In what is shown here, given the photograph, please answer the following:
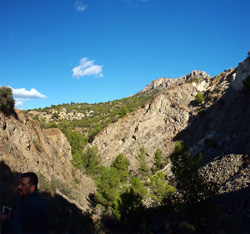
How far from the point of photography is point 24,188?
284 cm

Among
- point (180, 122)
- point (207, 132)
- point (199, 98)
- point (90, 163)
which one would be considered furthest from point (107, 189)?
point (199, 98)

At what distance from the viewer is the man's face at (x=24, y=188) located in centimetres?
281

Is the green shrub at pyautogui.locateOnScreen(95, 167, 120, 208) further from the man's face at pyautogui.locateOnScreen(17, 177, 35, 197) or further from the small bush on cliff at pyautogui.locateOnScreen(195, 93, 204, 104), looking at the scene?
the small bush on cliff at pyautogui.locateOnScreen(195, 93, 204, 104)

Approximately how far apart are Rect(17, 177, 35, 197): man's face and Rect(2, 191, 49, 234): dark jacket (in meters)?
0.18

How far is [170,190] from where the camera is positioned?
18031 millimetres

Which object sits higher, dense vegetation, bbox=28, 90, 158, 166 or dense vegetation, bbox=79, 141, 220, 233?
dense vegetation, bbox=28, 90, 158, 166

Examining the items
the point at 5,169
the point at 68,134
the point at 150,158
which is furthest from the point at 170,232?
the point at 68,134

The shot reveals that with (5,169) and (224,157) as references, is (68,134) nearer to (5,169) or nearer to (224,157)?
(5,169)

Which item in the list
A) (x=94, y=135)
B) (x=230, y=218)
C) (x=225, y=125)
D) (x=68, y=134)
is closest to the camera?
(x=230, y=218)

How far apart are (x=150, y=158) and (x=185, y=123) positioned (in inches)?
485

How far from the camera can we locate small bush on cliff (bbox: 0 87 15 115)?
15038 mm

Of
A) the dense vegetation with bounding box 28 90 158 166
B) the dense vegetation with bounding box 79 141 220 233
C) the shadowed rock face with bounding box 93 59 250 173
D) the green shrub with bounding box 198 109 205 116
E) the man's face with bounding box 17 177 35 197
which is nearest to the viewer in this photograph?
the man's face with bounding box 17 177 35 197

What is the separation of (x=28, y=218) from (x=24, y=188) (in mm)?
565

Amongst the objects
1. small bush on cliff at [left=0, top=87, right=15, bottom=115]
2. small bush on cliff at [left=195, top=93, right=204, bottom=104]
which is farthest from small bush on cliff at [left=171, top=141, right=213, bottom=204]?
small bush on cliff at [left=195, top=93, right=204, bottom=104]
